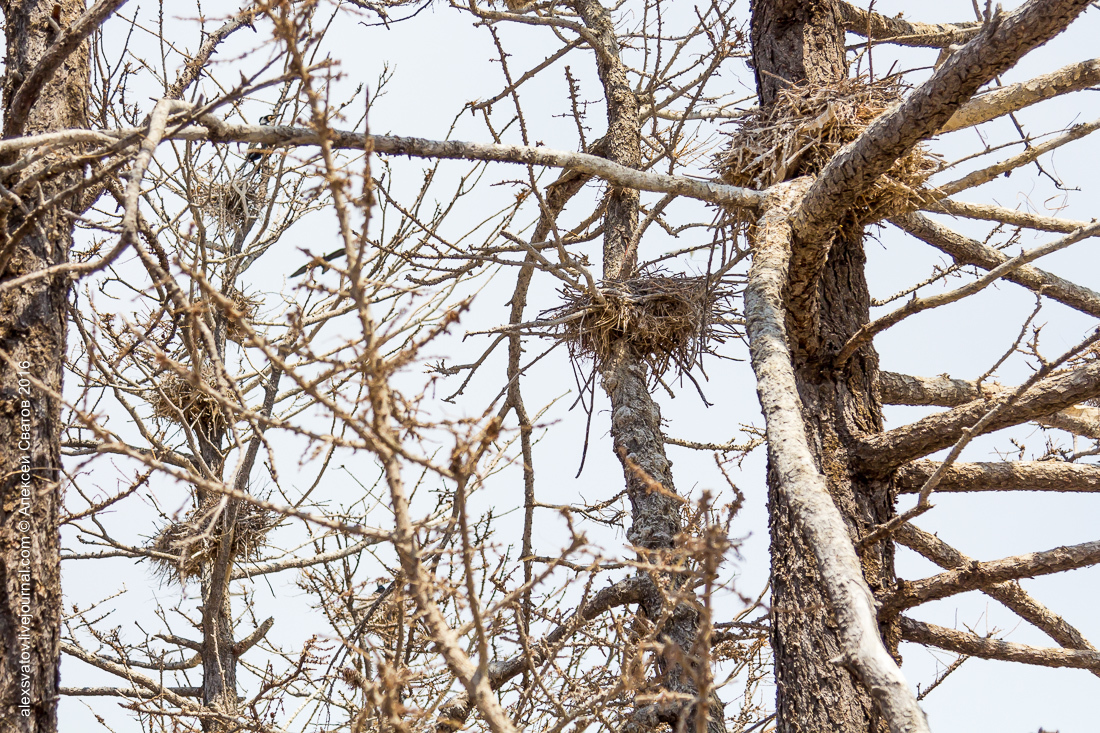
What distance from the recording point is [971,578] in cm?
347

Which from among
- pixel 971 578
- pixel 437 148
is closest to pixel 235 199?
pixel 437 148

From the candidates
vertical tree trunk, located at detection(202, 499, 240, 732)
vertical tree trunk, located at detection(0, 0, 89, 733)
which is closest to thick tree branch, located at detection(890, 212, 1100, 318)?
vertical tree trunk, located at detection(0, 0, 89, 733)

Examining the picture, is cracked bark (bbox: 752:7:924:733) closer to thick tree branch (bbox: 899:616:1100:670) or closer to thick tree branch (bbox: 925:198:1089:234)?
thick tree branch (bbox: 899:616:1100:670)

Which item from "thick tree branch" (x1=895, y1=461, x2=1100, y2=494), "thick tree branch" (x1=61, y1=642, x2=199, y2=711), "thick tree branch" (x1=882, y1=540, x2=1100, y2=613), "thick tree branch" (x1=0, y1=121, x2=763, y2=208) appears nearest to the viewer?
"thick tree branch" (x1=0, y1=121, x2=763, y2=208)

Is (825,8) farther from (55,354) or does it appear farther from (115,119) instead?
(115,119)

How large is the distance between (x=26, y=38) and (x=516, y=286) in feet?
8.98

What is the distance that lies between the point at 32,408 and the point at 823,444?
122 inches

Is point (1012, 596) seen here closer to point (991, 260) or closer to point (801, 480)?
point (991, 260)

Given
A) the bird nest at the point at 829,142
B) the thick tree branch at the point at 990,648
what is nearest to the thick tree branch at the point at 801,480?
the bird nest at the point at 829,142

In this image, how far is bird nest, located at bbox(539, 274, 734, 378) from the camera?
4742 millimetres

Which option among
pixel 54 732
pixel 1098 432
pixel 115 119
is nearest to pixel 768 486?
pixel 1098 432

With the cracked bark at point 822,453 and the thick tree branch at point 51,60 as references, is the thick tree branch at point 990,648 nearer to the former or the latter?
the cracked bark at point 822,453

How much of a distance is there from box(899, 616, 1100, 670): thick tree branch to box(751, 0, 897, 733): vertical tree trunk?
7.7 inches

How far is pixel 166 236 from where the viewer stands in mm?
6707
